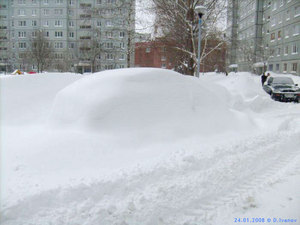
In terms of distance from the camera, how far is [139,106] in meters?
5.56

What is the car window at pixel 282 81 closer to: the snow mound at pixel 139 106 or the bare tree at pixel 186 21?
the bare tree at pixel 186 21

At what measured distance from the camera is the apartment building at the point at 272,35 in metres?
38.8

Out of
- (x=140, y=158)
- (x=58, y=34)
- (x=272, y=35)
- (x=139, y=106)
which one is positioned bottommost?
(x=140, y=158)

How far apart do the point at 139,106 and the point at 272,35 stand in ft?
160

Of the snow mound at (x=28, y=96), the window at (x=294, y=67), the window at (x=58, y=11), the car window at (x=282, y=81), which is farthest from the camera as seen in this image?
the window at (x=58, y=11)

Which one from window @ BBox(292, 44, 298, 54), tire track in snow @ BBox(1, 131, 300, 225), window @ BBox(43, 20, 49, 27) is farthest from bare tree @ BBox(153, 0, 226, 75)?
window @ BBox(43, 20, 49, 27)

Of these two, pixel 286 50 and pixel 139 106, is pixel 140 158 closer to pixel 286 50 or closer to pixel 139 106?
pixel 139 106

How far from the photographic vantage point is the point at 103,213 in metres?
3.24

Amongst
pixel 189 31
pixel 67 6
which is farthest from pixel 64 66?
pixel 189 31

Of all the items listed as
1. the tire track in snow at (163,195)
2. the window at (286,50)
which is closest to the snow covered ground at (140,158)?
the tire track in snow at (163,195)

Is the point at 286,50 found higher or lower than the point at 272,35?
lower

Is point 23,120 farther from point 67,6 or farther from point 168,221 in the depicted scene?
point 67,6

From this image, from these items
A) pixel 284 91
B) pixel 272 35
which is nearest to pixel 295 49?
pixel 272 35

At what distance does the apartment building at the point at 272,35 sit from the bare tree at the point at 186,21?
1394cm
